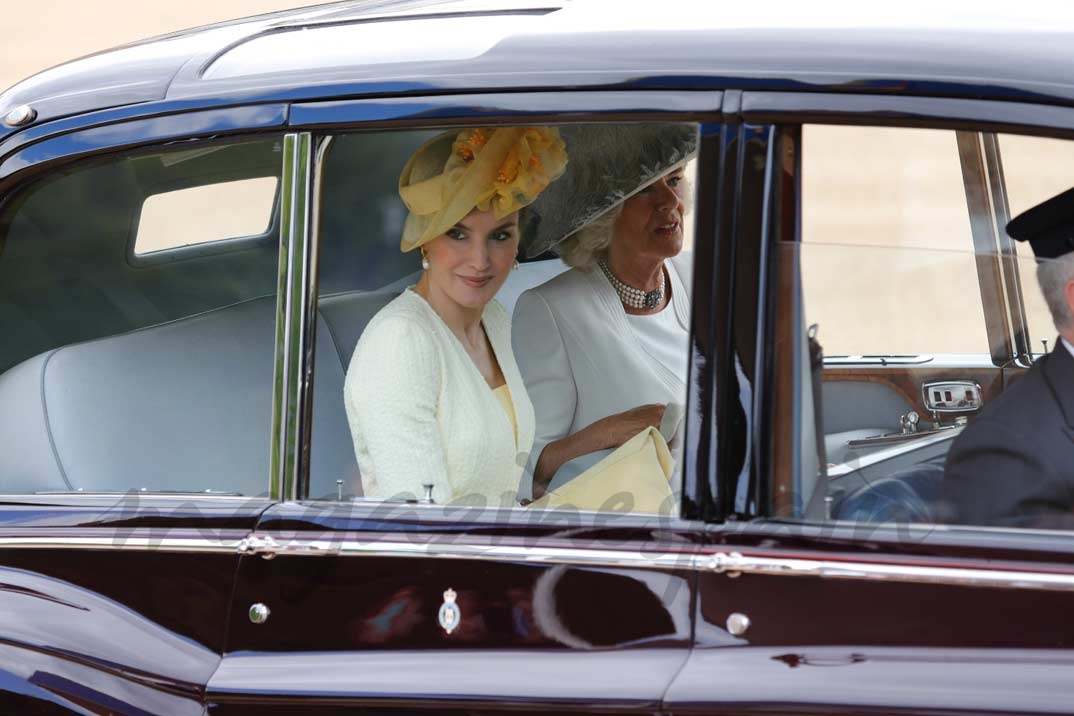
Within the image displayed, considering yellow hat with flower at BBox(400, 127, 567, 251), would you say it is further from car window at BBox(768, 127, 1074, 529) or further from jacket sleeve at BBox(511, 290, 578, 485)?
car window at BBox(768, 127, 1074, 529)

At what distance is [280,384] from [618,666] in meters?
0.67

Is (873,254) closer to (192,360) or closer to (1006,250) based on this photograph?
(1006,250)

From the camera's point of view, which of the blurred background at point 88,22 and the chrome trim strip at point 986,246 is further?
the blurred background at point 88,22

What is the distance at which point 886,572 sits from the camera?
185 centimetres

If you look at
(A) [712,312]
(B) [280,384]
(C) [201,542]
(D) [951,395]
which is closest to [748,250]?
(A) [712,312]

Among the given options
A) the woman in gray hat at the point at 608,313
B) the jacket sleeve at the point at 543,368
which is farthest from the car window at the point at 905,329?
the jacket sleeve at the point at 543,368

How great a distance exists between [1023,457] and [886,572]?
34 cm

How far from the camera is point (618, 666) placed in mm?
1954

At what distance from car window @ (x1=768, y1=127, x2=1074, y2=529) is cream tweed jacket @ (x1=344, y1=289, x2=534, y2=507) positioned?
59 centimetres

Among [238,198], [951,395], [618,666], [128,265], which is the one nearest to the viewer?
[618,666]

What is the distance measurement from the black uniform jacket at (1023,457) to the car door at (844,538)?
0.16ft

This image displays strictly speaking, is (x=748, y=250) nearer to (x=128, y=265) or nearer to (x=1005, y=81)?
(x=1005, y=81)

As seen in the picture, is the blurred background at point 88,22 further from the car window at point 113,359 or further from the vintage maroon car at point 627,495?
the vintage maroon car at point 627,495

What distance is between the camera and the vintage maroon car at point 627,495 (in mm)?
1854
